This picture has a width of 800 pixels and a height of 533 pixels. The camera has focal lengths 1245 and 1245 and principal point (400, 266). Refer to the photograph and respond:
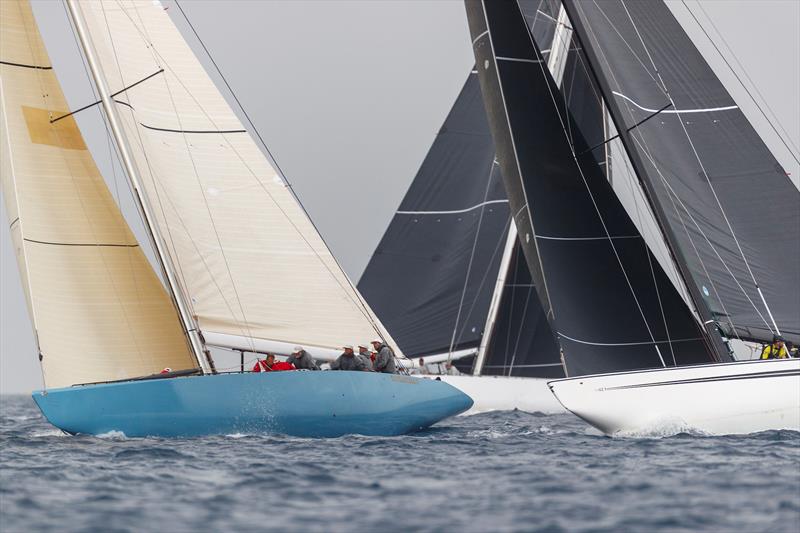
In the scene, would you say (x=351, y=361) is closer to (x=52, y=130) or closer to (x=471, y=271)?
(x=52, y=130)

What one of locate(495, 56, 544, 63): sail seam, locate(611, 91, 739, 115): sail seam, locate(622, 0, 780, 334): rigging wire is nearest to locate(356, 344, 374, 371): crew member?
locate(495, 56, 544, 63): sail seam

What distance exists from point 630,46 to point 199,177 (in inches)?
247

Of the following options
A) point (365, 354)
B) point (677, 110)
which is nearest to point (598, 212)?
point (677, 110)

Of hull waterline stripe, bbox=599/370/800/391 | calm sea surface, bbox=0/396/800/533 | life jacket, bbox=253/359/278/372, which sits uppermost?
life jacket, bbox=253/359/278/372

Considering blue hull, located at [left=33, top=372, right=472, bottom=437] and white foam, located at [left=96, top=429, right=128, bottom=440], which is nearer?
blue hull, located at [left=33, top=372, right=472, bottom=437]

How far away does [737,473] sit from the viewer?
11.1m

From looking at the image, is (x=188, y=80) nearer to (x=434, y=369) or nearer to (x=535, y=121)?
(x=535, y=121)

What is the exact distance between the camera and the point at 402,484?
1077cm

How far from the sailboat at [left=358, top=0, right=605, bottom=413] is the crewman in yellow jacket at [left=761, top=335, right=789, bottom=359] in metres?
11.9

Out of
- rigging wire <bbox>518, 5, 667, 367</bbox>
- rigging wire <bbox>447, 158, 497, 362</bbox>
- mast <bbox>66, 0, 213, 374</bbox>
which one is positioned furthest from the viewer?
rigging wire <bbox>447, 158, 497, 362</bbox>

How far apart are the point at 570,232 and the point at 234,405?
5113mm

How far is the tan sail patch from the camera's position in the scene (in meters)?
17.0

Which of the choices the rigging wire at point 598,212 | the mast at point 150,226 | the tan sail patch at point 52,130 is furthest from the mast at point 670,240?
the tan sail patch at point 52,130

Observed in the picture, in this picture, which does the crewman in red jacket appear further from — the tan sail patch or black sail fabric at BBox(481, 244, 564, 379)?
black sail fabric at BBox(481, 244, 564, 379)
